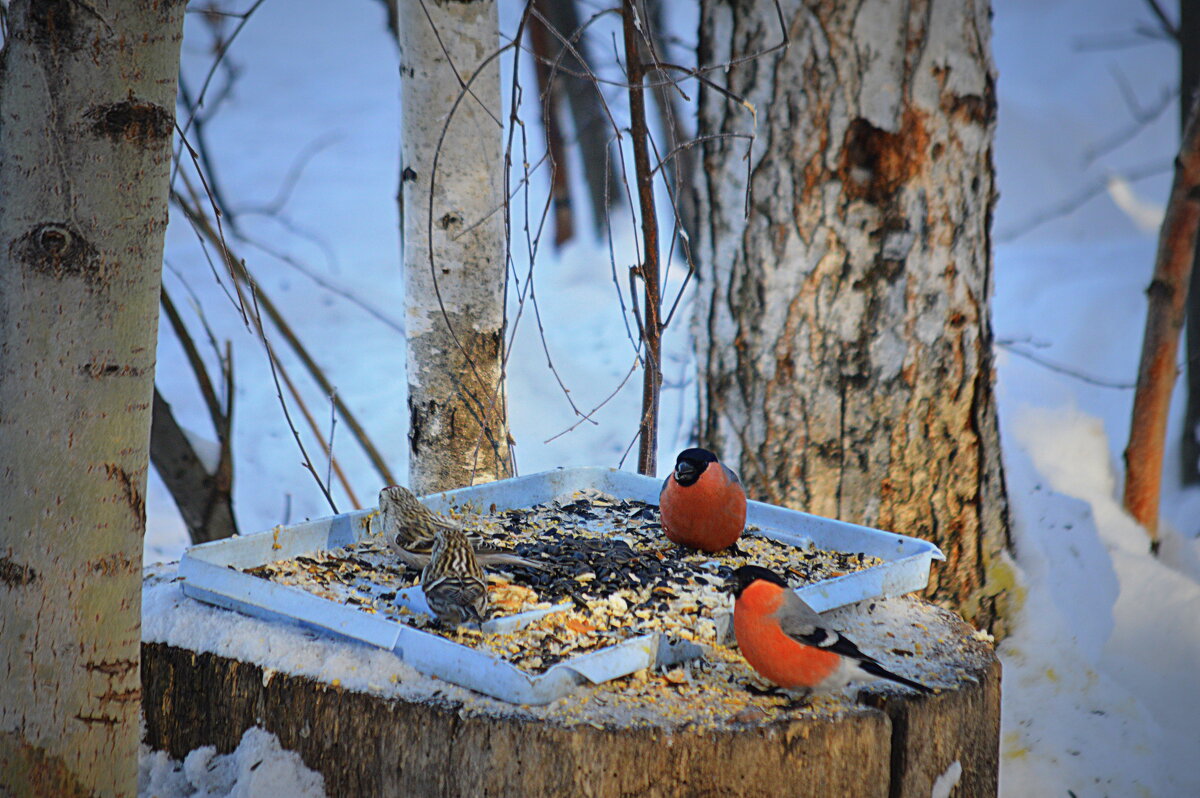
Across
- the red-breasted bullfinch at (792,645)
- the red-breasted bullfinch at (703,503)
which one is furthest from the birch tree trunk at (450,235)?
the red-breasted bullfinch at (792,645)

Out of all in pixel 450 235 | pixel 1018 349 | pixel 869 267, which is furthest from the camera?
pixel 1018 349

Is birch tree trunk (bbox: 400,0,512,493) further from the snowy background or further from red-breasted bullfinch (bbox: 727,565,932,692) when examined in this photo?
red-breasted bullfinch (bbox: 727,565,932,692)

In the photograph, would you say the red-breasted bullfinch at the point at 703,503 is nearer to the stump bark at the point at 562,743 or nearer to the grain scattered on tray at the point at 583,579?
the grain scattered on tray at the point at 583,579

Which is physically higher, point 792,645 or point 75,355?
point 75,355

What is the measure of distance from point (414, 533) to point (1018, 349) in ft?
16.1

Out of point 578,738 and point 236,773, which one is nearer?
point 578,738

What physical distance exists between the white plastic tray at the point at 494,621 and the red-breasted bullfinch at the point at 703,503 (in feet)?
0.82

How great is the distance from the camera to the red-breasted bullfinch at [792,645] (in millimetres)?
1689

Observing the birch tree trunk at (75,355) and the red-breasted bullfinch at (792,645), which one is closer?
the birch tree trunk at (75,355)

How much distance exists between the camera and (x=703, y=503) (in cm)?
218

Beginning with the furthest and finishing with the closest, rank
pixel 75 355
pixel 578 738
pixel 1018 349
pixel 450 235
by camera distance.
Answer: pixel 1018 349, pixel 450 235, pixel 578 738, pixel 75 355

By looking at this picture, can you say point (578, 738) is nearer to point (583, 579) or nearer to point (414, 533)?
point (583, 579)

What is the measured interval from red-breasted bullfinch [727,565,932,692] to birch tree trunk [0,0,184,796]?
0.94 meters

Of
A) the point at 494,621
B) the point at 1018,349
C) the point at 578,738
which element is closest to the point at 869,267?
the point at 494,621
